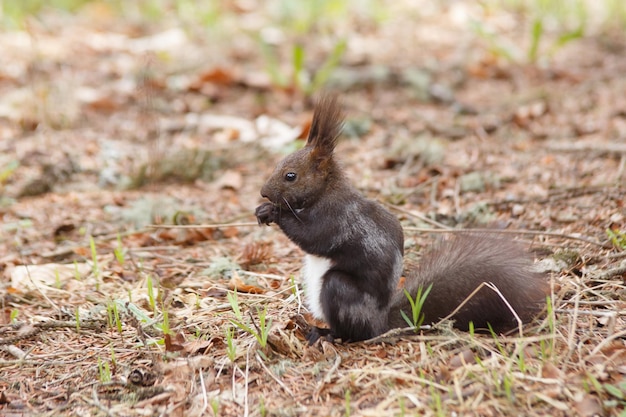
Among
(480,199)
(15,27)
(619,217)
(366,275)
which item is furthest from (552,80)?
(15,27)

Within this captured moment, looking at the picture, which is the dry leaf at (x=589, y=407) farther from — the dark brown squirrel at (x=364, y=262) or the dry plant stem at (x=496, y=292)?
the dark brown squirrel at (x=364, y=262)

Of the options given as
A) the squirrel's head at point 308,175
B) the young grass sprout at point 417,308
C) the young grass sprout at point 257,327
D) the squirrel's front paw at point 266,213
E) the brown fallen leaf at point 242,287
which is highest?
the squirrel's head at point 308,175

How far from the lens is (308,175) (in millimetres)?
3016

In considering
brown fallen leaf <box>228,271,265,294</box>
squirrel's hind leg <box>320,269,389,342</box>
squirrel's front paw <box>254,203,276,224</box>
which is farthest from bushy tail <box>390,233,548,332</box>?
brown fallen leaf <box>228,271,265,294</box>

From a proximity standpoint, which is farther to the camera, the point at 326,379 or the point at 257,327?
the point at 257,327

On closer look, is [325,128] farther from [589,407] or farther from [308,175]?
[589,407]

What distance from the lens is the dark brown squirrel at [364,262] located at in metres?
2.69

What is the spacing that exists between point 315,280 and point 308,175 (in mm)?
458

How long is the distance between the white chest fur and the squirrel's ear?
44 cm

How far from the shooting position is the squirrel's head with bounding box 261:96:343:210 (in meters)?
3.00

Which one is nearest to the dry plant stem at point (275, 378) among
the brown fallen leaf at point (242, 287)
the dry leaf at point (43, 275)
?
the brown fallen leaf at point (242, 287)

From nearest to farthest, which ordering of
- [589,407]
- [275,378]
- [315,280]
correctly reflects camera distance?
[589,407] < [275,378] < [315,280]

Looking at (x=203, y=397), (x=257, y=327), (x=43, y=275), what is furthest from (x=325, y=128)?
(x=43, y=275)

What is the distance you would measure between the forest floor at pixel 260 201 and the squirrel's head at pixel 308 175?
1.53ft
